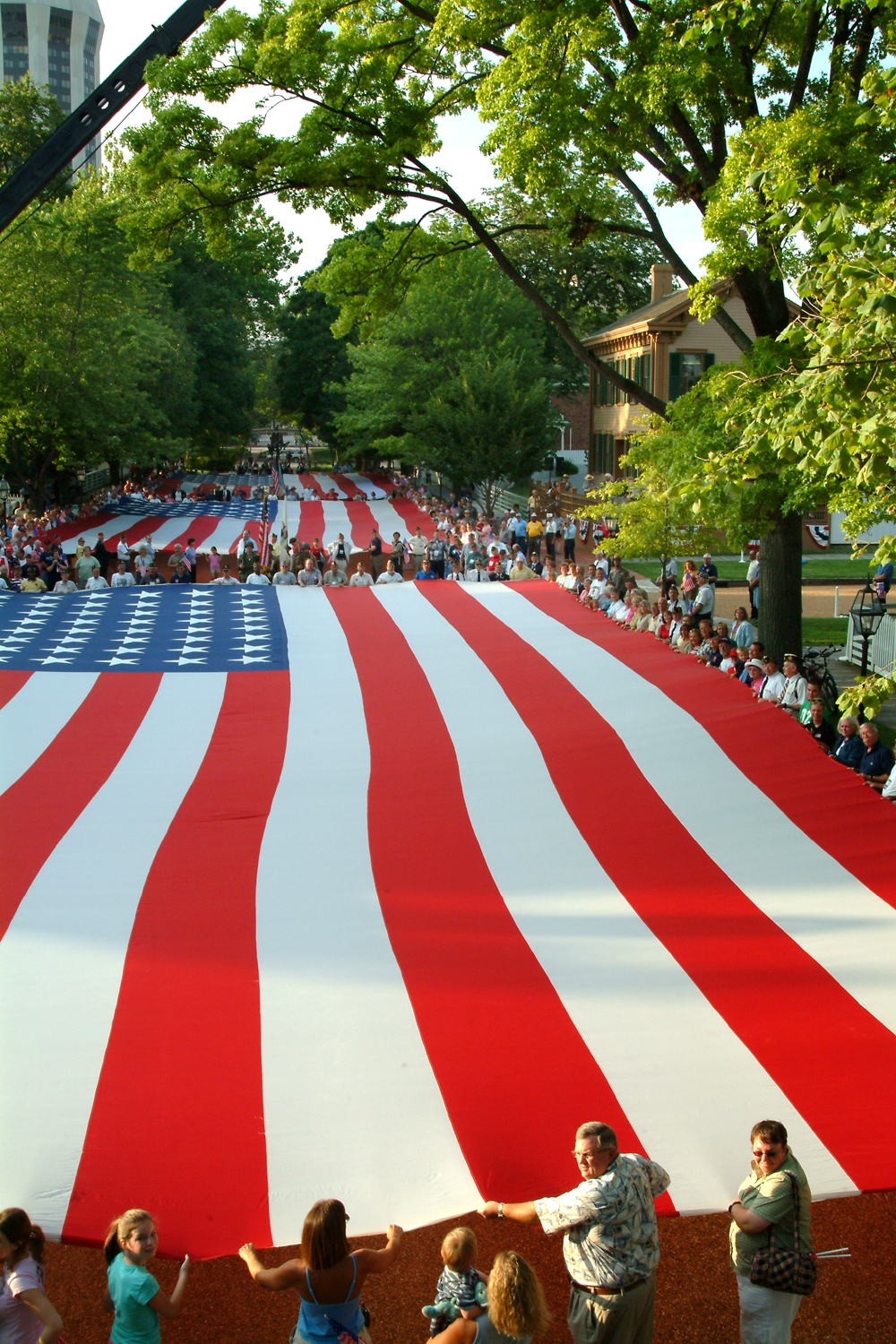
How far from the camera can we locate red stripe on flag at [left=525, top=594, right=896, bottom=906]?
6062mm

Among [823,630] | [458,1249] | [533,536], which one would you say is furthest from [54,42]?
[458,1249]

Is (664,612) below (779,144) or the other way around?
below

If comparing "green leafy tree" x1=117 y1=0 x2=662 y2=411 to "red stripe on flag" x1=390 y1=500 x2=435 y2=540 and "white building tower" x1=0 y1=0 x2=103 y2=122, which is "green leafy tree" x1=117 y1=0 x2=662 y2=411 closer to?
"red stripe on flag" x1=390 y1=500 x2=435 y2=540

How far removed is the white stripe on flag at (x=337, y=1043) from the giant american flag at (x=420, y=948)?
0.01 metres

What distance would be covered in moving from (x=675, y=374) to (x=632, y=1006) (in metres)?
34.3

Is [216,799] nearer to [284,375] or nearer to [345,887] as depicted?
[345,887]

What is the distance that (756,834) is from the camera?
6.39 m

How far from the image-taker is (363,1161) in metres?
4.05

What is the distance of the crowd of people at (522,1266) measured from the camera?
140 inches

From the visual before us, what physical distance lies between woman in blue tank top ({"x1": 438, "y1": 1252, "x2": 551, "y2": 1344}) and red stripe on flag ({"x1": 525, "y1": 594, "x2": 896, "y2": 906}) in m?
2.94

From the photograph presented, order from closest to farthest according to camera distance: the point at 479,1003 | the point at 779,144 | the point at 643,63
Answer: the point at 479,1003 → the point at 779,144 → the point at 643,63

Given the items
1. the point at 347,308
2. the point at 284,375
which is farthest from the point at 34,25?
the point at 347,308

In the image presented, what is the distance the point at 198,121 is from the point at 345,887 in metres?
10.5

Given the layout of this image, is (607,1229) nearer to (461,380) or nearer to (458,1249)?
(458,1249)
